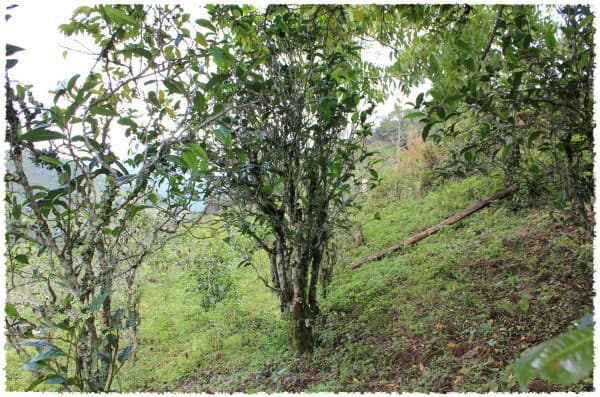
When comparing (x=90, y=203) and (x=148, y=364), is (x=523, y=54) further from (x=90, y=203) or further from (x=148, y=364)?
(x=148, y=364)

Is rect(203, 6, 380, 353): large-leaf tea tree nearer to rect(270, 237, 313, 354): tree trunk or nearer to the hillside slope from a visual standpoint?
rect(270, 237, 313, 354): tree trunk

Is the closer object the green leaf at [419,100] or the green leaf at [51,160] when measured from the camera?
the green leaf at [51,160]

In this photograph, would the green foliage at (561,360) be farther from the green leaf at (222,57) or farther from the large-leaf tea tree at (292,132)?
the large-leaf tea tree at (292,132)

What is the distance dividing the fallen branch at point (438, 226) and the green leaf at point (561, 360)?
369 centimetres

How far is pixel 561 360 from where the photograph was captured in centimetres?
39

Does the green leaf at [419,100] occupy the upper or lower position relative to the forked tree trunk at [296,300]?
upper

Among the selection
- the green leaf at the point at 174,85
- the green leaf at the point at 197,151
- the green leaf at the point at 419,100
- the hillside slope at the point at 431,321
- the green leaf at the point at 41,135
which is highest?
the green leaf at the point at 419,100

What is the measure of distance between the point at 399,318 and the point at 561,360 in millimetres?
2155

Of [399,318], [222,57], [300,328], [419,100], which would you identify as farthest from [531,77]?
[300,328]

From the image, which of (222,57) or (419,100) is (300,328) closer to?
(419,100)

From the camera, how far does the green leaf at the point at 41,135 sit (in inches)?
31.7

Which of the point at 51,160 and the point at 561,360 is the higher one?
the point at 51,160

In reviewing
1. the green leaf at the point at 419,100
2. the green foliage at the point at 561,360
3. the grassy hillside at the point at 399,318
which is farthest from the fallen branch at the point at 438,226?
the green foliage at the point at 561,360

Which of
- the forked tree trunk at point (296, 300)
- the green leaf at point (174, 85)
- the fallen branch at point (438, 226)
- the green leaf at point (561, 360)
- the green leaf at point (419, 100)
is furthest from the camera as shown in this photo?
the fallen branch at point (438, 226)
